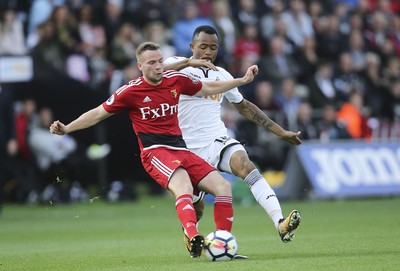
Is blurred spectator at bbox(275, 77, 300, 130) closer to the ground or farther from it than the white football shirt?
closer to the ground

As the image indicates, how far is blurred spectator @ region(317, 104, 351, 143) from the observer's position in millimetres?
21561

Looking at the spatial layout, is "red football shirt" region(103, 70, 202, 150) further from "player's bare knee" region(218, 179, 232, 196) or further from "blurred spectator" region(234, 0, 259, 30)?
"blurred spectator" region(234, 0, 259, 30)

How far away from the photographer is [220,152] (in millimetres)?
10828

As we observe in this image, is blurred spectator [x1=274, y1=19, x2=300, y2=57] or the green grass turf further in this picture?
blurred spectator [x1=274, y1=19, x2=300, y2=57]

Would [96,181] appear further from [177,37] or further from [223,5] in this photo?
[223,5]

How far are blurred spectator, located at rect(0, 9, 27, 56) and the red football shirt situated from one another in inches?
401

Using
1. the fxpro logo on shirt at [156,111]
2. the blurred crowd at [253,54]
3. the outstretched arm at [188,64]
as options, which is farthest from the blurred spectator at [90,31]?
the fxpro logo on shirt at [156,111]

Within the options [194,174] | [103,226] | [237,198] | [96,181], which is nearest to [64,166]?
[96,181]

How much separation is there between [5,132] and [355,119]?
332 inches

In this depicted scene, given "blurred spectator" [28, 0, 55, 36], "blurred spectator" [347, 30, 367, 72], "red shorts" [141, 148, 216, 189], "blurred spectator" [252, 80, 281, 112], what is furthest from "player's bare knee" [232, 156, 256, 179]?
"blurred spectator" [347, 30, 367, 72]

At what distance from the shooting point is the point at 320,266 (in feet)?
29.0

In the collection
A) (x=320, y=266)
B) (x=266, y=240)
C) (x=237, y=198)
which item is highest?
(x=320, y=266)

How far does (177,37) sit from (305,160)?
4.36m

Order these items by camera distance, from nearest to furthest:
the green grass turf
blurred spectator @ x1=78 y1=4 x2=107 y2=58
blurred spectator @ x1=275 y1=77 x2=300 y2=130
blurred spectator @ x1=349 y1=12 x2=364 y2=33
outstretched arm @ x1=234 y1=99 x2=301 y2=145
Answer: the green grass turf < outstretched arm @ x1=234 y1=99 x2=301 y2=145 < blurred spectator @ x1=78 y1=4 x2=107 y2=58 < blurred spectator @ x1=275 y1=77 x2=300 y2=130 < blurred spectator @ x1=349 y1=12 x2=364 y2=33
